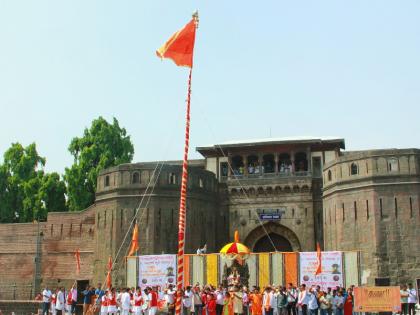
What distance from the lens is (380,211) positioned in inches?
1468

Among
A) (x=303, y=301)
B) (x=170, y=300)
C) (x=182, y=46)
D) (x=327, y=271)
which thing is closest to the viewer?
(x=182, y=46)

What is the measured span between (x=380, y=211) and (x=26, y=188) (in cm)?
3019

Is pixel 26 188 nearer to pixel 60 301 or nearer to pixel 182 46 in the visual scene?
pixel 60 301

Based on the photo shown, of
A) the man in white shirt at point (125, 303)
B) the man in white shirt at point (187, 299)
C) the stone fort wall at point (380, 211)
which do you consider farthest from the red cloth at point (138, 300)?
the stone fort wall at point (380, 211)

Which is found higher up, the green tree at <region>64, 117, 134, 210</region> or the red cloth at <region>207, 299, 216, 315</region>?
the green tree at <region>64, 117, 134, 210</region>

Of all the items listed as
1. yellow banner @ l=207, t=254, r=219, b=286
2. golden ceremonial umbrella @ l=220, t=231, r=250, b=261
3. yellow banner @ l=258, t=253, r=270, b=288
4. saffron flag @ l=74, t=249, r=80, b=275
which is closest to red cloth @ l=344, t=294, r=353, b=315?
golden ceremonial umbrella @ l=220, t=231, r=250, b=261

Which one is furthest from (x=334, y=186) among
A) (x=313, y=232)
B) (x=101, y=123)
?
(x=101, y=123)

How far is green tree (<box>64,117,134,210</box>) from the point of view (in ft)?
167

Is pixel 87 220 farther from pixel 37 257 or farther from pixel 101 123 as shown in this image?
pixel 101 123

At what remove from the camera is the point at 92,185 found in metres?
51.0

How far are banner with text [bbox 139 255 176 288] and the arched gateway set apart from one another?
36.2ft

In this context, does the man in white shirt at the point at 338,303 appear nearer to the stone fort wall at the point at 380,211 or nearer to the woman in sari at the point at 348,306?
the woman in sari at the point at 348,306

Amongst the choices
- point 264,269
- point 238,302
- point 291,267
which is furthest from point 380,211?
point 238,302

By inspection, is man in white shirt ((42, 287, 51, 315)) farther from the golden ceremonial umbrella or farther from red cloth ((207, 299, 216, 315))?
red cloth ((207, 299, 216, 315))
